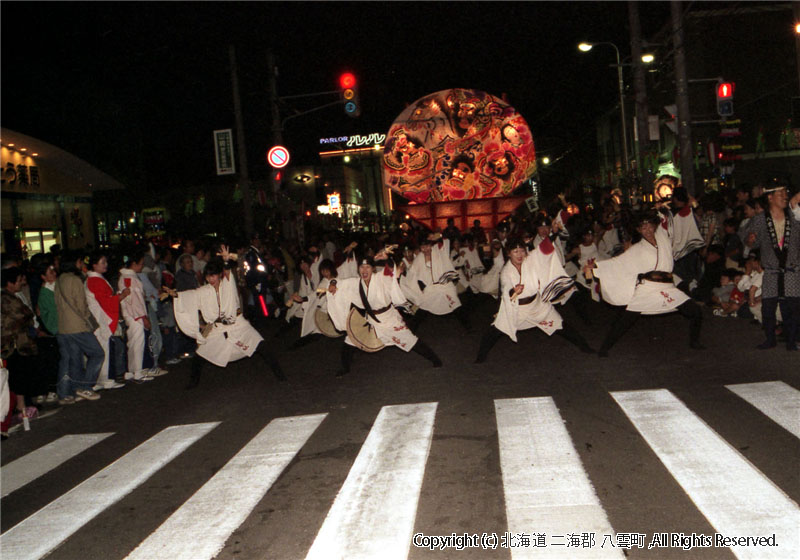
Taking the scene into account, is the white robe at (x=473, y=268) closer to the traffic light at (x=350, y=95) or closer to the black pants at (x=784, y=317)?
the traffic light at (x=350, y=95)

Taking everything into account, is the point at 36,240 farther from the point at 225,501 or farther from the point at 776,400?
the point at 776,400

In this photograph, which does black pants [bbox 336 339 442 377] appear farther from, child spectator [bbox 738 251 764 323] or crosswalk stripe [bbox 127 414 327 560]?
child spectator [bbox 738 251 764 323]

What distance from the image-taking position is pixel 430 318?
13930 mm

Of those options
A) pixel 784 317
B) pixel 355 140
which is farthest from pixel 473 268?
pixel 355 140

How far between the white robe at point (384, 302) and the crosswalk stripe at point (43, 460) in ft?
10.5

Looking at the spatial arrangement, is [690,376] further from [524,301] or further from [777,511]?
[777,511]

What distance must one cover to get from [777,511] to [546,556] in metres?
1.34

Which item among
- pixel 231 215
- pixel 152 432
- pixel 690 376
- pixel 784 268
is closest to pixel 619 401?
pixel 690 376

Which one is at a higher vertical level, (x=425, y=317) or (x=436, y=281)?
(x=436, y=281)

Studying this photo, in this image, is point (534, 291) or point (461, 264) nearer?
point (534, 291)

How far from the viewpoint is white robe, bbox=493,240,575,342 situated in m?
8.91

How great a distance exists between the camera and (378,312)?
29.2 feet

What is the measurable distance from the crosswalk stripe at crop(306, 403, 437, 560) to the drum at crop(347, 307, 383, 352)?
8.06ft

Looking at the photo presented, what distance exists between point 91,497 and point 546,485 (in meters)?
3.26
